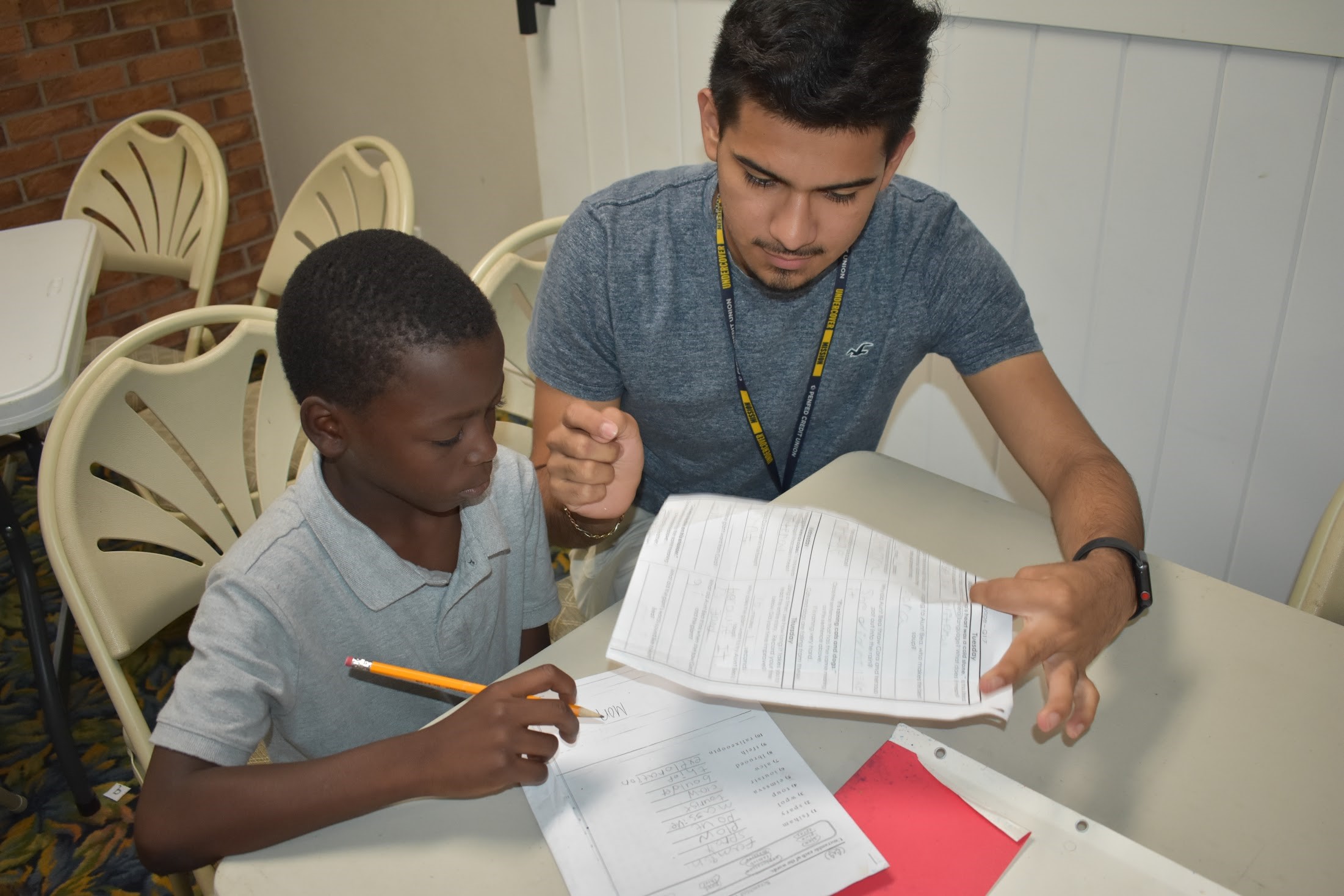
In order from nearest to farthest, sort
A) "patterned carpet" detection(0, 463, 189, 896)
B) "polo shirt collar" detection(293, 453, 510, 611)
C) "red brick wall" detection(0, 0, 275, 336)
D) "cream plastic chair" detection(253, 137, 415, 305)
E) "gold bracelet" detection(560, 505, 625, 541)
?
"polo shirt collar" detection(293, 453, 510, 611) < "gold bracelet" detection(560, 505, 625, 541) < "patterned carpet" detection(0, 463, 189, 896) < "cream plastic chair" detection(253, 137, 415, 305) < "red brick wall" detection(0, 0, 275, 336)

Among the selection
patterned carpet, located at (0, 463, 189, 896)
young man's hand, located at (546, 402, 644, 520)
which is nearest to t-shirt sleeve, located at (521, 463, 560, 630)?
young man's hand, located at (546, 402, 644, 520)

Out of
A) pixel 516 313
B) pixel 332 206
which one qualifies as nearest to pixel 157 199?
pixel 332 206

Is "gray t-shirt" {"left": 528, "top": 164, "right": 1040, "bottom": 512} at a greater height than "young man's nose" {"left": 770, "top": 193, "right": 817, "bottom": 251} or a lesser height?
lesser

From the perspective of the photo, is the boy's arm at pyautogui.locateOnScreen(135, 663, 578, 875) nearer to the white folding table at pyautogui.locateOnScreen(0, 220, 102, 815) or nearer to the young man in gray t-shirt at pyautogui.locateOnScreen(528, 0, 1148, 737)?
the young man in gray t-shirt at pyautogui.locateOnScreen(528, 0, 1148, 737)

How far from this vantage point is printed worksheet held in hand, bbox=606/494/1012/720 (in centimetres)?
82

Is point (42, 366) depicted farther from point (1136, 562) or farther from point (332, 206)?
point (1136, 562)

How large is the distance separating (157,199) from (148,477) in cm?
154

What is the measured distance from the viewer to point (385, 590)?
1.03m

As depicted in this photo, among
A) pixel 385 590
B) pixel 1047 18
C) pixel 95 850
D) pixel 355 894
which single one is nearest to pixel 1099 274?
pixel 1047 18

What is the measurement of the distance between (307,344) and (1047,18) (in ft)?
4.13

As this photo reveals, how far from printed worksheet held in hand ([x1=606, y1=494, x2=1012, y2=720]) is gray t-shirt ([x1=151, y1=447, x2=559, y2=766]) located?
27 cm

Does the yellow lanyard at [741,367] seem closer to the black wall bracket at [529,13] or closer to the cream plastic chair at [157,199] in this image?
the black wall bracket at [529,13]

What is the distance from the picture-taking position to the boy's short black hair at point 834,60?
1.05 meters

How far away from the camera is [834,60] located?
1.06 meters
